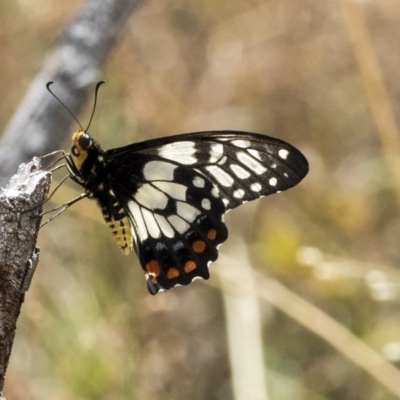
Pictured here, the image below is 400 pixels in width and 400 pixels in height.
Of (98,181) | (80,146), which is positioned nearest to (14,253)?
(80,146)

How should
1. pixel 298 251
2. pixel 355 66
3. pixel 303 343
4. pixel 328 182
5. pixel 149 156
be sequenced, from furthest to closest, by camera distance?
1. pixel 355 66
2. pixel 328 182
3. pixel 303 343
4. pixel 298 251
5. pixel 149 156

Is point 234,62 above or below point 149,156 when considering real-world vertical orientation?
above

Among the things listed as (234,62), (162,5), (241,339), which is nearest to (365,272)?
(241,339)

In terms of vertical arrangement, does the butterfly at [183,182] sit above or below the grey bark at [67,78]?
below

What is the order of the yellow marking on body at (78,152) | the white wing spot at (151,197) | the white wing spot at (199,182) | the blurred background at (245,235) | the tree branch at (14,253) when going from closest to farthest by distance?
the tree branch at (14,253)
the yellow marking on body at (78,152)
the white wing spot at (199,182)
the white wing spot at (151,197)
the blurred background at (245,235)

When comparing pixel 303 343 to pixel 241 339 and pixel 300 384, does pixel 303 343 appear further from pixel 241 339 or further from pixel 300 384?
pixel 241 339

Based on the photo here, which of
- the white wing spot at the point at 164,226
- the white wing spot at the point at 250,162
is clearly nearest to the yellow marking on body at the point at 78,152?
the white wing spot at the point at 164,226

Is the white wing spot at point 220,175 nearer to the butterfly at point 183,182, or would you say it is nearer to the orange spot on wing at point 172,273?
the butterfly at point 183,182
